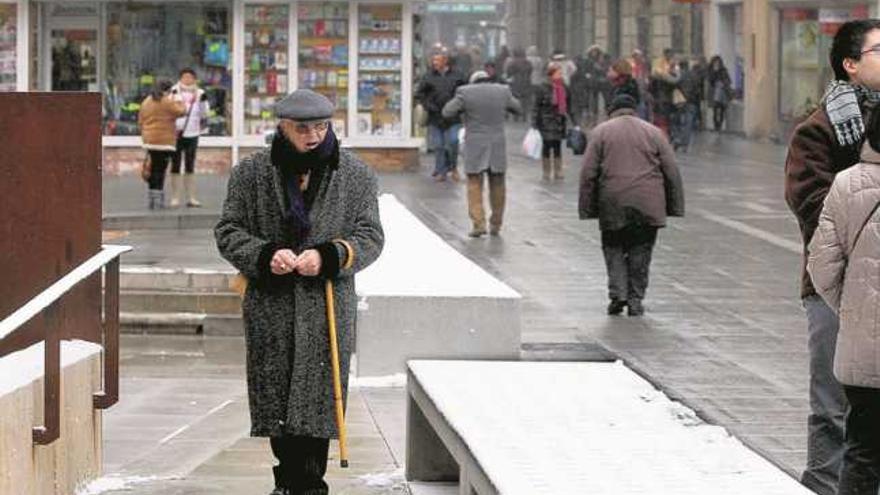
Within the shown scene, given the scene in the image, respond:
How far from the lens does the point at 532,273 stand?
17.6 metres

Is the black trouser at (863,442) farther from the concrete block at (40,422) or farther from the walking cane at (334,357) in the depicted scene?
the concrete block at (40,422)

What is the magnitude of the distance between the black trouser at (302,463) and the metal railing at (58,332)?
2.75ft

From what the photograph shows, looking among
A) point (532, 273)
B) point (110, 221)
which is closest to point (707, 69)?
point (110, 221)

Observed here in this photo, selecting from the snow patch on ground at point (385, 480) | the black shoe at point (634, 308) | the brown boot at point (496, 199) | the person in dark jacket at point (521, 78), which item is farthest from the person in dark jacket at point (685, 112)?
the snow patch on ground at point (385, 480)

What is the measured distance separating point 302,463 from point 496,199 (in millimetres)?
13073

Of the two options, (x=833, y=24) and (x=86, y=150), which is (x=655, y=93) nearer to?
(x=833, y=24)

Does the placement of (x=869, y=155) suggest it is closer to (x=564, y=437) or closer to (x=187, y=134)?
(x=564, y=437)

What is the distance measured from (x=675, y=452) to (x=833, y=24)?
32.5 metres

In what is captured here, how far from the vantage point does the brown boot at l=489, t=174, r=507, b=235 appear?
20484 mm

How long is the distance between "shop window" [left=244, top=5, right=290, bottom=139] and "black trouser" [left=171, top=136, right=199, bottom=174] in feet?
18.3

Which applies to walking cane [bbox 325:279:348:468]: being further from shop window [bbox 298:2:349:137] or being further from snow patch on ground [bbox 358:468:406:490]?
shop window [bbox 298:2:349:137]

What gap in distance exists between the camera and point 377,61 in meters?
29.8

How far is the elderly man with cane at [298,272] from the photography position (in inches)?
291

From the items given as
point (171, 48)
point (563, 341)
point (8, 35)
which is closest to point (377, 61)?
point (171, 48)
